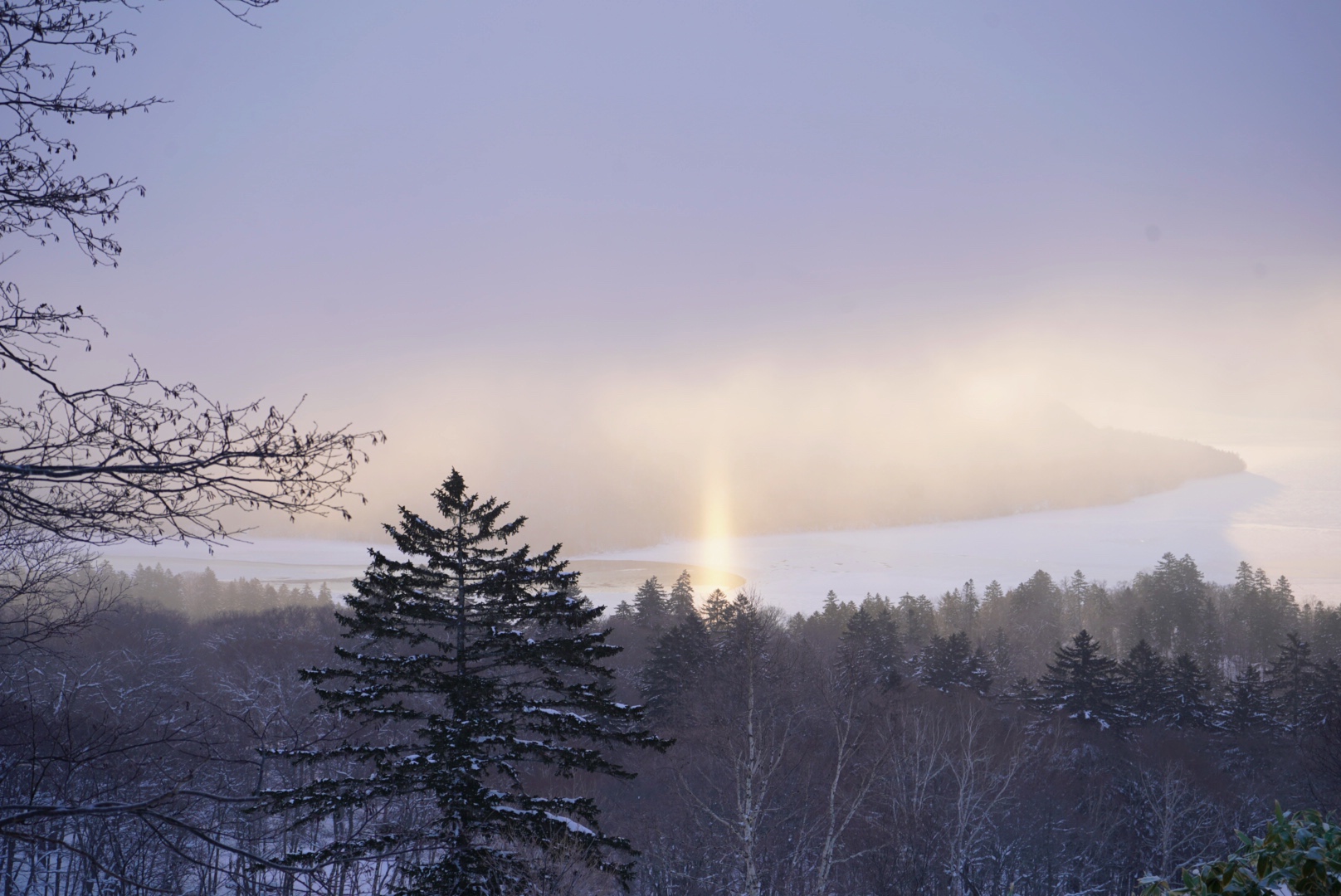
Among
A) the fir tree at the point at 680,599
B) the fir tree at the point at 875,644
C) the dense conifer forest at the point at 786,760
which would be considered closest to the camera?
the dense conifer forest at the point at 786,760

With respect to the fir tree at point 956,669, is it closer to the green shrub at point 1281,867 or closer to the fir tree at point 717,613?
the fir tree at point 717,613

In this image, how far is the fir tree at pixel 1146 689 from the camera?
38938 millimetres

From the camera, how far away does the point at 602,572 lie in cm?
13938

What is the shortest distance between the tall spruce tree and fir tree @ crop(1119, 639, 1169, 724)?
39.5 metres

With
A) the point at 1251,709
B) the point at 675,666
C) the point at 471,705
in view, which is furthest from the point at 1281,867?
the point at 1251,709

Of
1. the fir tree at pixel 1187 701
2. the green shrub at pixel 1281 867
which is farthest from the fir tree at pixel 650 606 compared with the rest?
the green shrub at pixel 1281 867

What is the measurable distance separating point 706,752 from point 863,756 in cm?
711

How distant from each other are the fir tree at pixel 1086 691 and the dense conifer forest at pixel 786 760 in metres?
0.13

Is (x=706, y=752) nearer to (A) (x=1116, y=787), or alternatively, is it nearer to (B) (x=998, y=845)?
(B) (x=998, y=845)

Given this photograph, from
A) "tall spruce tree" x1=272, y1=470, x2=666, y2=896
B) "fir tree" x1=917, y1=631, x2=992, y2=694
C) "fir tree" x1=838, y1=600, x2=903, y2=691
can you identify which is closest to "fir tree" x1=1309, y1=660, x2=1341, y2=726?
"fir tree" x1=917, y1=631, x2=992, y2=694

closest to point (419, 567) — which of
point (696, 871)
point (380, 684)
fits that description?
point (380, 684)

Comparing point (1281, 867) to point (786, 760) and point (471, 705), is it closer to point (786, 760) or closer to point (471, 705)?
point (471, 705)

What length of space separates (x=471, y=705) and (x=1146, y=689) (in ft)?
144

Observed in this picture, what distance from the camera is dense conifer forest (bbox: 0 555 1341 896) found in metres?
10.8
